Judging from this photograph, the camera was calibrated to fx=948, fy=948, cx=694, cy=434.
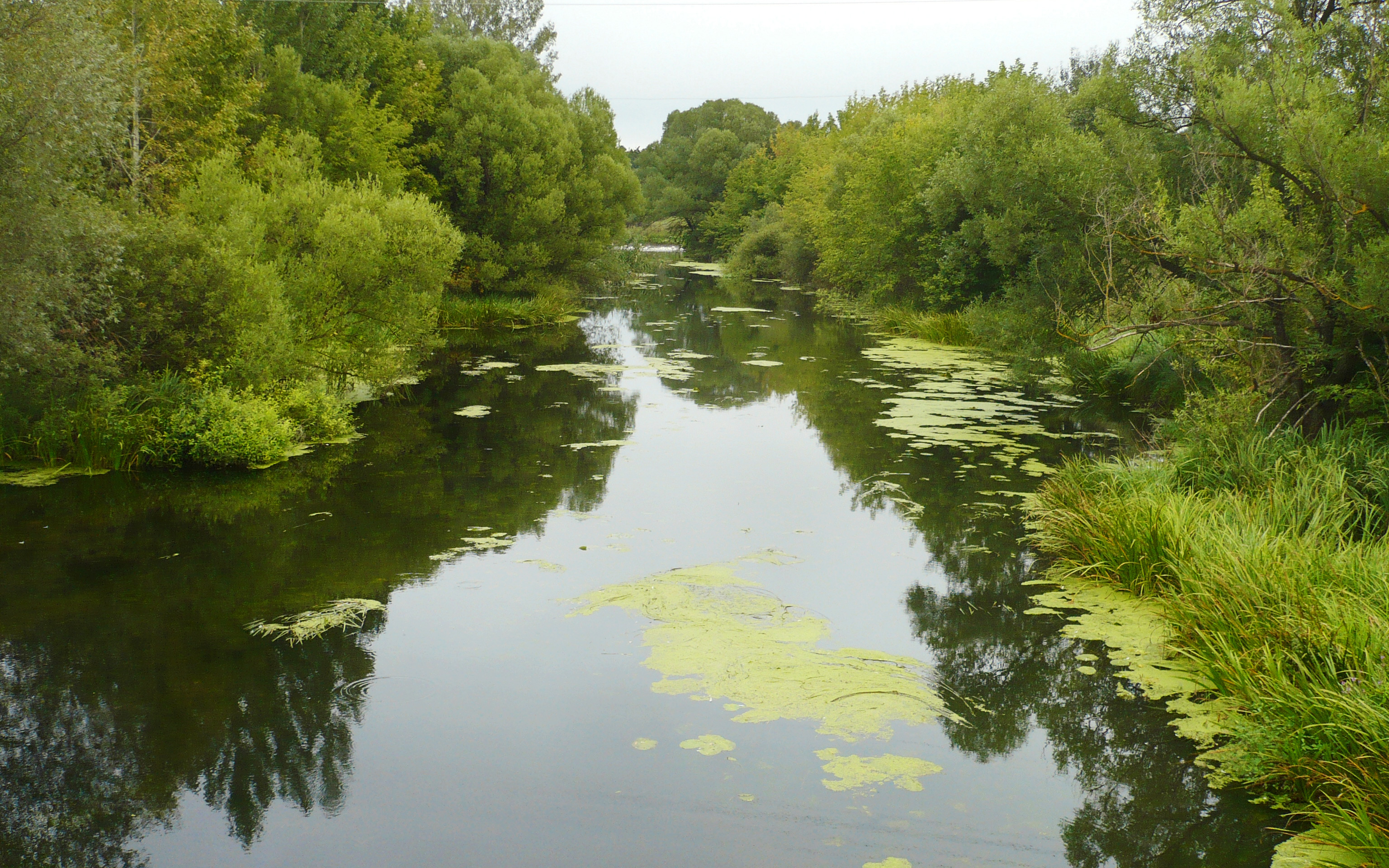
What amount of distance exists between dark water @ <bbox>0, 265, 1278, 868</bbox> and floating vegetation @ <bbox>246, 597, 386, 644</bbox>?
100 mm

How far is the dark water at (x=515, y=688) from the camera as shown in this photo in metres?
4.19

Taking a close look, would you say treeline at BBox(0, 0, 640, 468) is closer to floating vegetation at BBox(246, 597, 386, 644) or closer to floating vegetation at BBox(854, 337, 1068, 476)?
floating vegetation at BBox(246, 597, 386, 644)

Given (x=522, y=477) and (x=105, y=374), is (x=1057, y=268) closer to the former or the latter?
(x=522, y=477)

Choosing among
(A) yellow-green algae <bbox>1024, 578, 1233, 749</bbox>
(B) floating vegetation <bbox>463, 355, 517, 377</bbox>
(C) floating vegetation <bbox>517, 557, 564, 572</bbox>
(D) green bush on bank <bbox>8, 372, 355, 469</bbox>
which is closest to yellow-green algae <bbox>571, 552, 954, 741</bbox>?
(C) floating vegetation <bbox>517, 557, 564, 572</bbox>

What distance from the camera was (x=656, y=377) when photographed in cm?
1748

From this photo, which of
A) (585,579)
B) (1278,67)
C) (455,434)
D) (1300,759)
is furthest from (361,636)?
(1278,67)

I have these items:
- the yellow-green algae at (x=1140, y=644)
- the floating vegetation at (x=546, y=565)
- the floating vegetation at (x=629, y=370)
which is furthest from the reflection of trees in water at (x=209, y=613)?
the floating vegetation at (x=629, y=370)

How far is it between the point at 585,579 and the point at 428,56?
23024 millimetres

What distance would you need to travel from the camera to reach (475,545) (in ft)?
26.5

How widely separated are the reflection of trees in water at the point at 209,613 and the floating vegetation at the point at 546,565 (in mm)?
418

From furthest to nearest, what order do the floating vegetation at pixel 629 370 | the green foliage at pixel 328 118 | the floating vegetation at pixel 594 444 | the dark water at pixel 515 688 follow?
the green foliage at pixel 328 118 → the floating vegetation at pixel 629 370 → the floating vegetation at pixel 594 444 → the dark water at pixel 515 688

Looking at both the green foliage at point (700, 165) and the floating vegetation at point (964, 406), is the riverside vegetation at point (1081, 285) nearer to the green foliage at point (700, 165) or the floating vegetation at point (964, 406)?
the floating vegetation at point (964, 406)

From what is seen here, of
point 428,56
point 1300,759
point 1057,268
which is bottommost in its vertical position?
point 1300,759

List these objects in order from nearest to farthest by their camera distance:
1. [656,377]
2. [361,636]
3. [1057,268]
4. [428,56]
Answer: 1. [361,636]
2. [1057,268]
3. [656,377]
4. [428,56]
